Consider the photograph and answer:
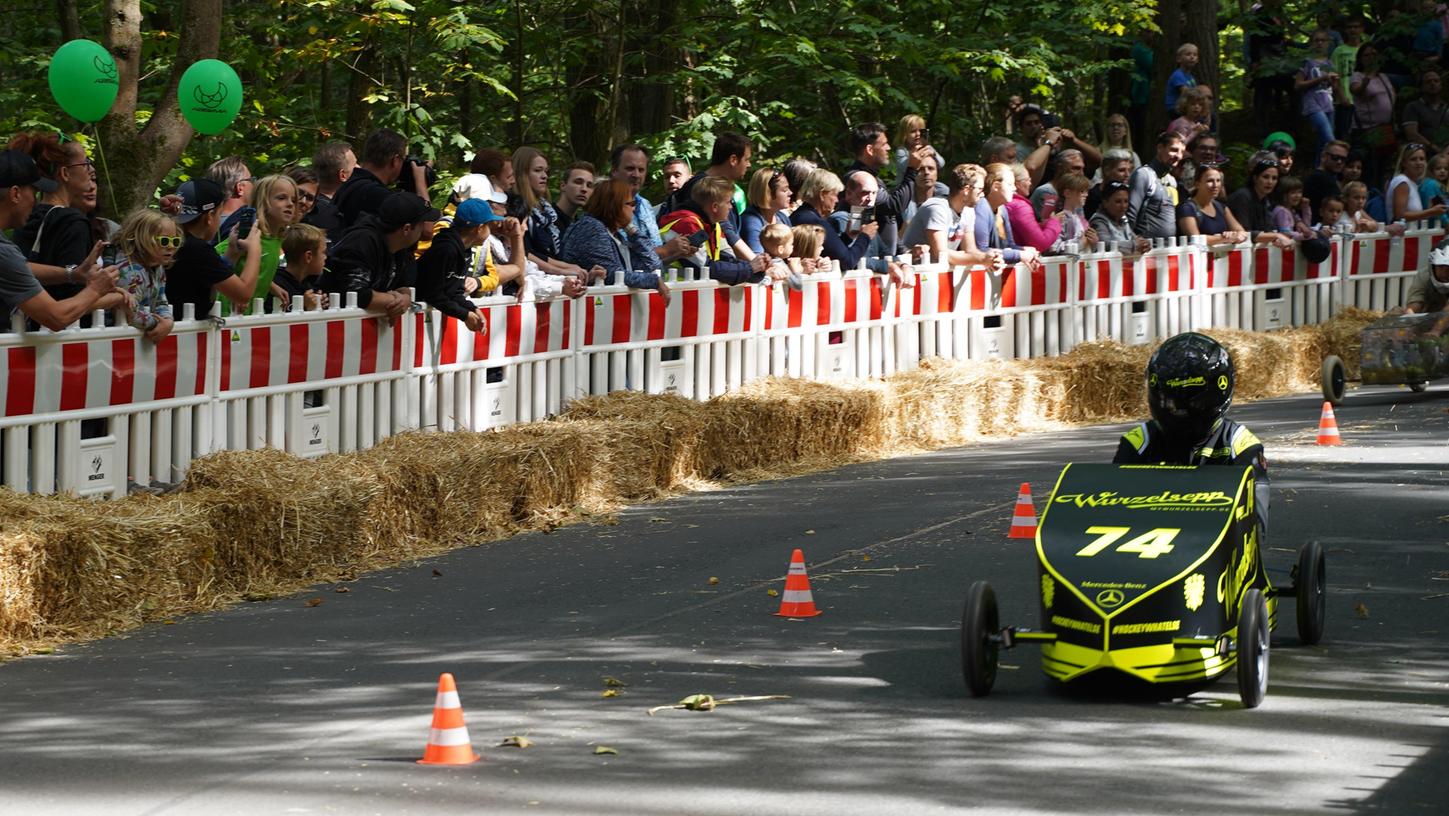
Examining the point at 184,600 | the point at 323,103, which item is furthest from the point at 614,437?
the point at 323,103

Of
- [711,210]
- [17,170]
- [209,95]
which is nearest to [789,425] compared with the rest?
[711,210]

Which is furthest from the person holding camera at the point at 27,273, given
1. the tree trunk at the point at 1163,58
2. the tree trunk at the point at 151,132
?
the tree trunk at the point at 1163,58

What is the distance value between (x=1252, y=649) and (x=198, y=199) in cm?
715

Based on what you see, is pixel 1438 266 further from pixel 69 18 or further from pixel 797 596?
pixel 69 18

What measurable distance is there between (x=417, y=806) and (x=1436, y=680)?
4.39 m

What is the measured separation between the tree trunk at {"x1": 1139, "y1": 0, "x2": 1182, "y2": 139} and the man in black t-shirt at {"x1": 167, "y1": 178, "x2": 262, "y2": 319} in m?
18.2

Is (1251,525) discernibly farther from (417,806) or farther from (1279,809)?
(417,806)

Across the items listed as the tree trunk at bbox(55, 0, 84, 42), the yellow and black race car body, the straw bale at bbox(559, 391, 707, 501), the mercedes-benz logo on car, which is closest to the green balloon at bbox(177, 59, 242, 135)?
the straw bale at bbox(559, 391, 707, 501)

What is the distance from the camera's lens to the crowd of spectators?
1198 centimetres

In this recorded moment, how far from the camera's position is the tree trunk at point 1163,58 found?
2880 centimetres

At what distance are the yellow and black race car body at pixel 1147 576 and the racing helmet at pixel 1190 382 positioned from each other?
0.42m

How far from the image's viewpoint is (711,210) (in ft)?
55.7

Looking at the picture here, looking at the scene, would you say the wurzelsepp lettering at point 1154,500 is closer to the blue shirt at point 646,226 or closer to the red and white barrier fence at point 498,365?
the red and white barrier fence at point 498,365

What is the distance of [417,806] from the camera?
22.5 ft
